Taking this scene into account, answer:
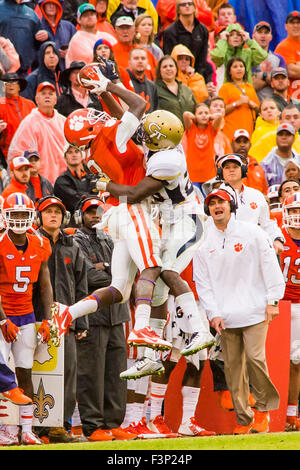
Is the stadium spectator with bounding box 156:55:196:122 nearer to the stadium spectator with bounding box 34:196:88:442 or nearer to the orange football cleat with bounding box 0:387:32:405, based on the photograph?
the stadium spectator with bounding box 34:196:88:442

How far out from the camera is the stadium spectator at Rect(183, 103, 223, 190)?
14188 millimetres

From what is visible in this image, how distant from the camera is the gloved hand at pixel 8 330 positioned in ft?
31.2

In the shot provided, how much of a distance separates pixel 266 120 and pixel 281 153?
156cm

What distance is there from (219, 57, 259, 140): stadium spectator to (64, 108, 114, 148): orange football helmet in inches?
253

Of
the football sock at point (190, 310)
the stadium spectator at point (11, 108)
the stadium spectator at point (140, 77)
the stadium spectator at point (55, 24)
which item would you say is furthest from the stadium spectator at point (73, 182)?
the football sock at point (190, 310)

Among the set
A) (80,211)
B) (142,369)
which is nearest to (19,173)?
(80,211)

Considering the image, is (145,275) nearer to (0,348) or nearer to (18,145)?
(0,348)

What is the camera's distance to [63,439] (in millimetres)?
9922

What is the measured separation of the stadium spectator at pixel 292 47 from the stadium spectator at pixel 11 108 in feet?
18.8

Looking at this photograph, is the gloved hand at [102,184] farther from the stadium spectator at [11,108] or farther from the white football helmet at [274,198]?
the stadium spectator at [11,108]

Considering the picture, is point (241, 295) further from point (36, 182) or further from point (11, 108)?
point (11, 108)

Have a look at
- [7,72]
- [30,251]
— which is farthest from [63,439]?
[7,72]

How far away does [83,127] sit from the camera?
9227mm

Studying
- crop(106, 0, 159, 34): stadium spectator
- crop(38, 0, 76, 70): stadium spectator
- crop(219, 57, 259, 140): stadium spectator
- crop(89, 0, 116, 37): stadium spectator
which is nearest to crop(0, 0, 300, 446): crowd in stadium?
crop(38, 0, 76, 70): stadium spectator
